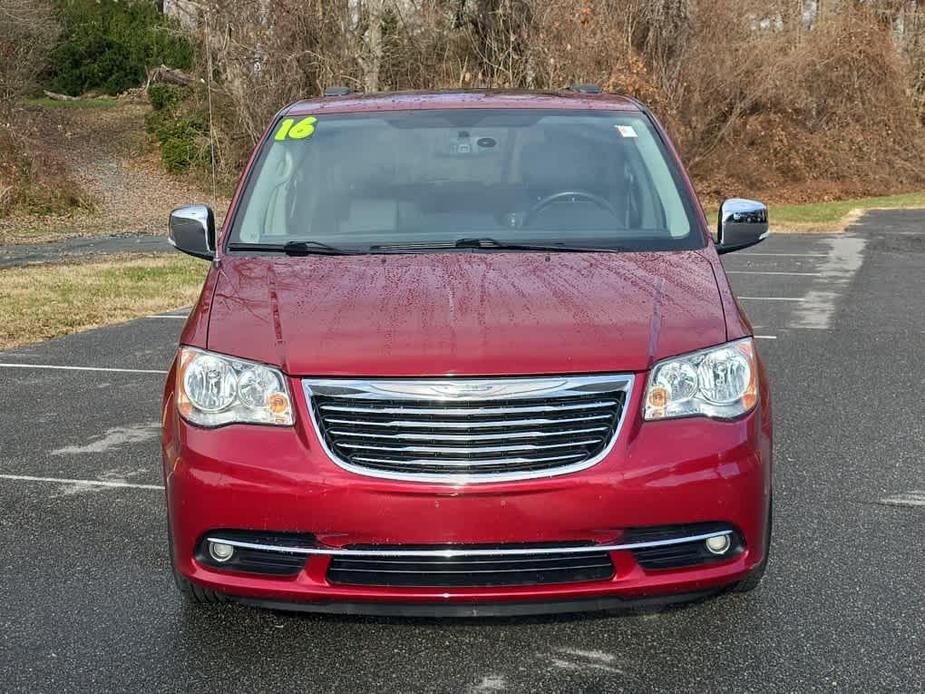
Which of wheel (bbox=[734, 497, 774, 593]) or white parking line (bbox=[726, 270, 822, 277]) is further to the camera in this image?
white parking line (bbox=[726, 270, 822, 277])

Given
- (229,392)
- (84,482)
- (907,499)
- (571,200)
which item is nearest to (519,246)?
(571,200)

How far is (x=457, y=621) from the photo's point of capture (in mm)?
4047

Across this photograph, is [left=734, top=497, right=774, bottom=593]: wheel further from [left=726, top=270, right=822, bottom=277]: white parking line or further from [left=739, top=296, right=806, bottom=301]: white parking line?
[left=726, top=270, right=822, bottom=277]: white parking line

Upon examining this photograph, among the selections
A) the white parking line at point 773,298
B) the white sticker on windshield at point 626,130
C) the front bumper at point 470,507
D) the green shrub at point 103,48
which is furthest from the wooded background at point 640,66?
the front bumper at point 470,507

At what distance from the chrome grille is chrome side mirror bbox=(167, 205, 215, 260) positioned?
1.72 metres

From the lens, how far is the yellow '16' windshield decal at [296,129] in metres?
5.38

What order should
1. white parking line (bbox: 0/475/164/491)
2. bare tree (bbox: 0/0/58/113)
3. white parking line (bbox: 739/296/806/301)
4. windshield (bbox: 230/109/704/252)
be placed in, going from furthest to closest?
bare tree (bbox: 0/0/58/113), white parking line (bbox: 739/296/806/301), white parking line (bbox: 0/475/164/491), windshield (bbox: 230/109/704/252)

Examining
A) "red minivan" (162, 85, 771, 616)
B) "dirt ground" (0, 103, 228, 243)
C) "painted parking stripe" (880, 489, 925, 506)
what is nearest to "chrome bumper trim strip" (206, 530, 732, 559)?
"red minivan" (162, 85, 771, 616)

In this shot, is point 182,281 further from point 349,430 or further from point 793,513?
point 349,430

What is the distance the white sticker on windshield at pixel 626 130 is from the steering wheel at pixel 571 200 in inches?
17.8

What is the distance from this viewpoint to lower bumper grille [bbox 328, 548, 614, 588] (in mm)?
3553

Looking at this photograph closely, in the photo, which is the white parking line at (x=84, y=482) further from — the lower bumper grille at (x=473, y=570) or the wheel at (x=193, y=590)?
the lower bumper grille at (x=473, y=570)

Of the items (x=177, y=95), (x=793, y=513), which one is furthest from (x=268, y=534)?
(x=177, y=95)

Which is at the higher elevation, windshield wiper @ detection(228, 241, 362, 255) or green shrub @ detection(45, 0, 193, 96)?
windshield wiper @ detection(228, 241, 362, 255)
